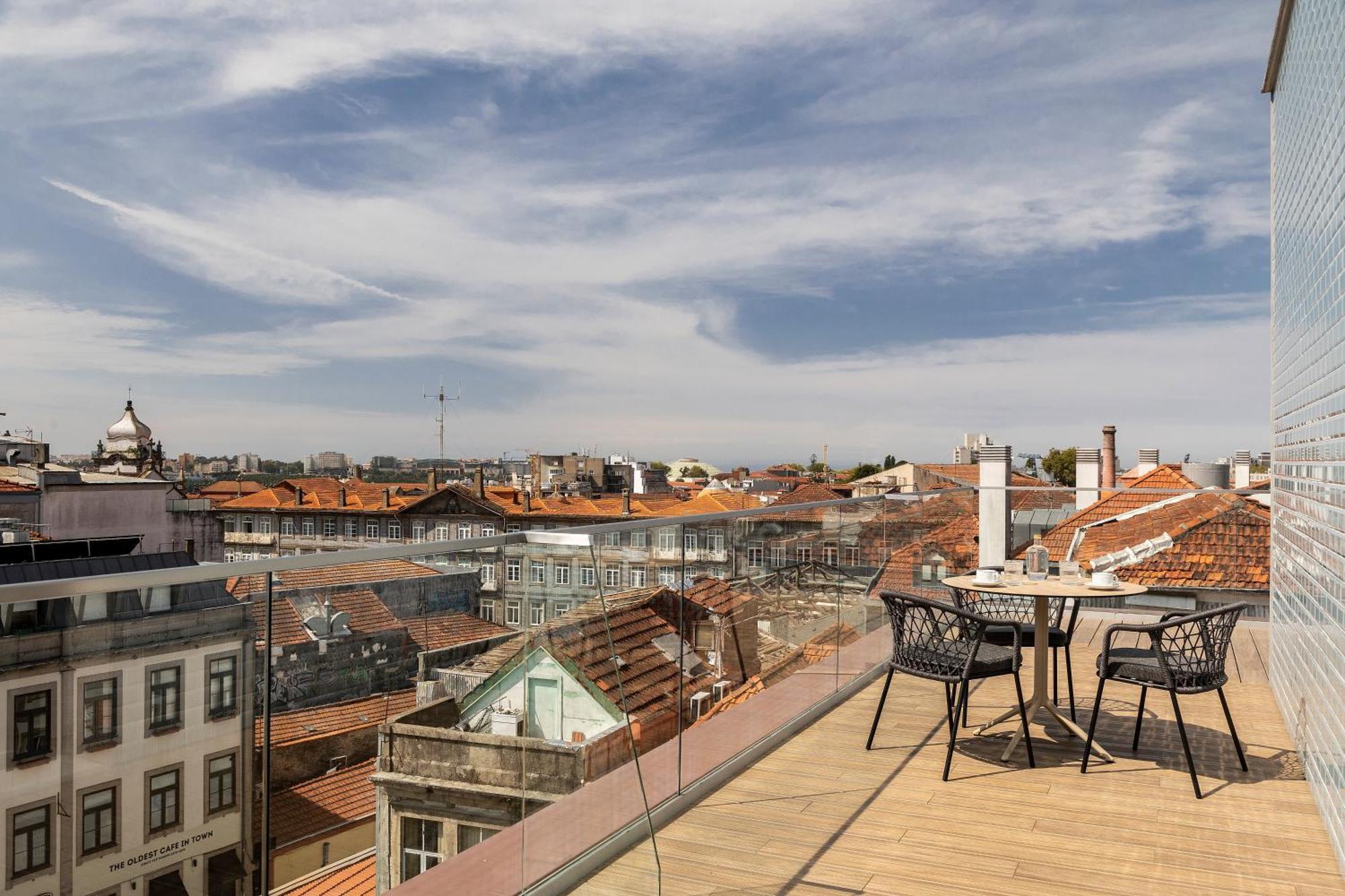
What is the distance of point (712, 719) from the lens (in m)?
3.85

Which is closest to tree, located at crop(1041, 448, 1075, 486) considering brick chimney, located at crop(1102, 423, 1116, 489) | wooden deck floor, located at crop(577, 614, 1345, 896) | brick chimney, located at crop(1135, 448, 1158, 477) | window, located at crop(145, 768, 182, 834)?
brick chimney, located at crop(1135, 448, 1158, 477)

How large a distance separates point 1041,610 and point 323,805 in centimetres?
369

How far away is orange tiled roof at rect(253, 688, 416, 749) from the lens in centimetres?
183

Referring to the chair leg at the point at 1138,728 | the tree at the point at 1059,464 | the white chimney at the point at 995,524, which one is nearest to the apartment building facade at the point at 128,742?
the chair leg at the point at 1138,728

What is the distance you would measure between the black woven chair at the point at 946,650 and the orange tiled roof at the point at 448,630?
218 cm

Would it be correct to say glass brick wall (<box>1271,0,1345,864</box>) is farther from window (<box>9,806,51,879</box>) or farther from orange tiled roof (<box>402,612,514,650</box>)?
window (<box>9,806,51,879</box>)

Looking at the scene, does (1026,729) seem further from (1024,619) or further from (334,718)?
(334,718)

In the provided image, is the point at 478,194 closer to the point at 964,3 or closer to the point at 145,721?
the point at 964,3

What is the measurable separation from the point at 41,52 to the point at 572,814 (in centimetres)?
7971

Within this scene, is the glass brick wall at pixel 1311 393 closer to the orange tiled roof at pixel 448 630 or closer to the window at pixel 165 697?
the orange tiled roof at pixel 448 630

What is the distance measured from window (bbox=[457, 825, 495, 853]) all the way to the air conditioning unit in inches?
52.5

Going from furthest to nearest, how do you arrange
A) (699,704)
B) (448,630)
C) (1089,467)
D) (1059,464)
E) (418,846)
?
1. (1059,464)
2. (1089,467)
3. (699,704)
4. (448,630)
5. (418,846)

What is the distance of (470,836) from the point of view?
7.87 ft

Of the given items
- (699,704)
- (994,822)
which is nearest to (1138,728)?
(994,822)
